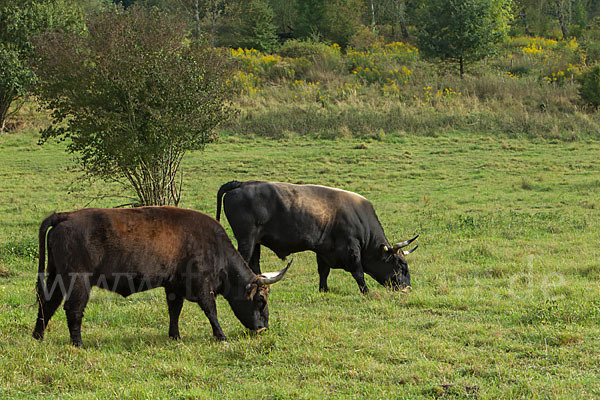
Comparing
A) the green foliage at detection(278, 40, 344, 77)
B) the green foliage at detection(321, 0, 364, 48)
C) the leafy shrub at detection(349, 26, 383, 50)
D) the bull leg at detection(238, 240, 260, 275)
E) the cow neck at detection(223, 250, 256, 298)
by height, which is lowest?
the bull leg at detection(238, 240, 260, 275)

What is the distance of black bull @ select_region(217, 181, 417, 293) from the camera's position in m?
9.78

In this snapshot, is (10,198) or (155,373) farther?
(10,198)

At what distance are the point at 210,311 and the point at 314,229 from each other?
2938 millimetres

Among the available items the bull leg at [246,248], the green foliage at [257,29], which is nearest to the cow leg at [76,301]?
the bull leg at [246,248]

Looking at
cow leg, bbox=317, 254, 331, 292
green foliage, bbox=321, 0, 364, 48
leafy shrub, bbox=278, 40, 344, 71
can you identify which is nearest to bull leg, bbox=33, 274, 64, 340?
cow leg, bbox=317, 254, 331, 292

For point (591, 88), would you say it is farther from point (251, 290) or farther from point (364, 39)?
point (251, 290)

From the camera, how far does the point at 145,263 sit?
23.0ft

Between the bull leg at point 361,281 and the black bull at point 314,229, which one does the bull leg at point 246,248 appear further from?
the bull leg at point 361,281

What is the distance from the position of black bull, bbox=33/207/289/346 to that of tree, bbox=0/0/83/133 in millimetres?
19728

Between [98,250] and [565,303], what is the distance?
5.39m

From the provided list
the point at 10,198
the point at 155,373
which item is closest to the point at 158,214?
the point at 155,373

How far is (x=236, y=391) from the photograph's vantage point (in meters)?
5.72

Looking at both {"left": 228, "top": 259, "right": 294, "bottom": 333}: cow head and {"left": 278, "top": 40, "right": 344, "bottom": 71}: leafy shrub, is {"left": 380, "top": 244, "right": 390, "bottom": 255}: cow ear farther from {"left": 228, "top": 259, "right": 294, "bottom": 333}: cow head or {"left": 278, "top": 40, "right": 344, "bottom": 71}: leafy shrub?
{"left": 278, "top": 40, "right": 344, "bottom": 71}: leafy shrub

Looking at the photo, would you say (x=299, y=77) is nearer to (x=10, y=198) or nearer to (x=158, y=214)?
(x=10, y=198)
